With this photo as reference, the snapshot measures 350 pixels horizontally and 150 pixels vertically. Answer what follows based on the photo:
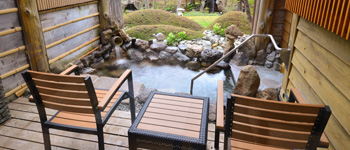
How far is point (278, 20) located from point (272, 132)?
14.7 feet

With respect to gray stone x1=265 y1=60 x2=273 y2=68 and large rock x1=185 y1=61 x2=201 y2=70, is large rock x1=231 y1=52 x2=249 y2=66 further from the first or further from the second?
large rock x1=185 y1=61 x2=201 y2=70

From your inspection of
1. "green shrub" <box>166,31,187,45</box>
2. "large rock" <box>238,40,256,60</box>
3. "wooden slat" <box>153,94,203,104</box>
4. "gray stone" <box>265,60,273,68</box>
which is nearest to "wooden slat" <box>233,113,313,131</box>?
"wooden slat" <box>153,94,203,104</box>

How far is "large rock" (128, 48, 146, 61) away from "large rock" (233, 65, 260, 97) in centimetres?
317

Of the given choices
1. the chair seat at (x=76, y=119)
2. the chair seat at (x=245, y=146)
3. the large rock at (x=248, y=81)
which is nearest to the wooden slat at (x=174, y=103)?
the chair seat at (x=76, y=119)

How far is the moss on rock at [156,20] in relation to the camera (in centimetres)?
890

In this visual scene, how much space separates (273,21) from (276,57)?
0.88 m

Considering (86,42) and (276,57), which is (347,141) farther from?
(86,42)

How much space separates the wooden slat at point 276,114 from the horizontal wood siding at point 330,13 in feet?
2.02

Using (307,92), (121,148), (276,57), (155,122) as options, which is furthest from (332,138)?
(276,57)

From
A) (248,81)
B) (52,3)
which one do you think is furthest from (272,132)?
(52,3)

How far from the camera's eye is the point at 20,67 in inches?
152

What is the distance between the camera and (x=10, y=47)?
365 centimetres

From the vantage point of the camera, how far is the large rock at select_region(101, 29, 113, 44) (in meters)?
6.18

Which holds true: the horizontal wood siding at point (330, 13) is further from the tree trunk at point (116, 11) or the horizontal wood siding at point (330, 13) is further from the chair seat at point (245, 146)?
the tree trunk at point (116, 11)
